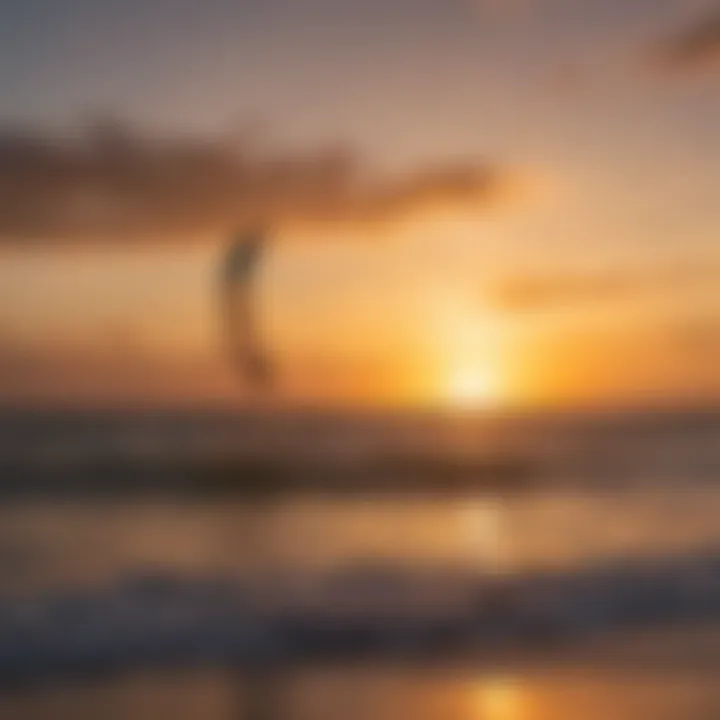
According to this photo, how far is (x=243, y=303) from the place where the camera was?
222 inches

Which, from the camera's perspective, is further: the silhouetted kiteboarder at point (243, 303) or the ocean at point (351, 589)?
the silhouetted kiteboarder at point (243, 303)

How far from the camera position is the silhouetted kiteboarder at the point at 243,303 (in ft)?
18.1

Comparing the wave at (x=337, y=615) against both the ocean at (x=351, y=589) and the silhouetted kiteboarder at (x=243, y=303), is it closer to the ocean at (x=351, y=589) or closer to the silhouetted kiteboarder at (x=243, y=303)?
the ocean at (x=351, y=589)

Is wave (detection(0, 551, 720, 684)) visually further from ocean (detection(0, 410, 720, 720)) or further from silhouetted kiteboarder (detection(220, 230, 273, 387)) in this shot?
silhouetted kiteboarder (detection(220, 230, 273, 387))

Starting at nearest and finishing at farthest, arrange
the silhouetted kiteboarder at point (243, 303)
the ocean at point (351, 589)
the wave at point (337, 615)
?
the ocean at point (351, 589) → the wave at point (337, 615) → the silhouetted kiteboarder at point (243, 303)

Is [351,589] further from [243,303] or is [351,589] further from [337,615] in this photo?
[243,303]

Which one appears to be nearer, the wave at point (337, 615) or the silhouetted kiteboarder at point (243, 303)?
the wave at point (337, 615)

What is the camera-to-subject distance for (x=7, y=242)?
5.75 metres

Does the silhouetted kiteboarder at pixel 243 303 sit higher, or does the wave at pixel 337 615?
the silhouetted kiteboarder at pixel 243 303

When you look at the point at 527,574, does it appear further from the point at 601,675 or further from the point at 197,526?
the point at 197,526

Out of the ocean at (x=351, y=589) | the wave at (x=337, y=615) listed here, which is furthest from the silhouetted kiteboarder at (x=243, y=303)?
the wave at (x=337, y=615)

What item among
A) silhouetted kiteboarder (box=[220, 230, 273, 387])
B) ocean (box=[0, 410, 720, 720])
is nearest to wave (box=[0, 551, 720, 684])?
ocean (box=[0, 410, 720, 720])

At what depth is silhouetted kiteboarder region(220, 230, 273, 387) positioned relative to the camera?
5523 mm

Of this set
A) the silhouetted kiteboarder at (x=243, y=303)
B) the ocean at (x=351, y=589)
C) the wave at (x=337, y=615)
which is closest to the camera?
the ocean at (x=351, y=589)
